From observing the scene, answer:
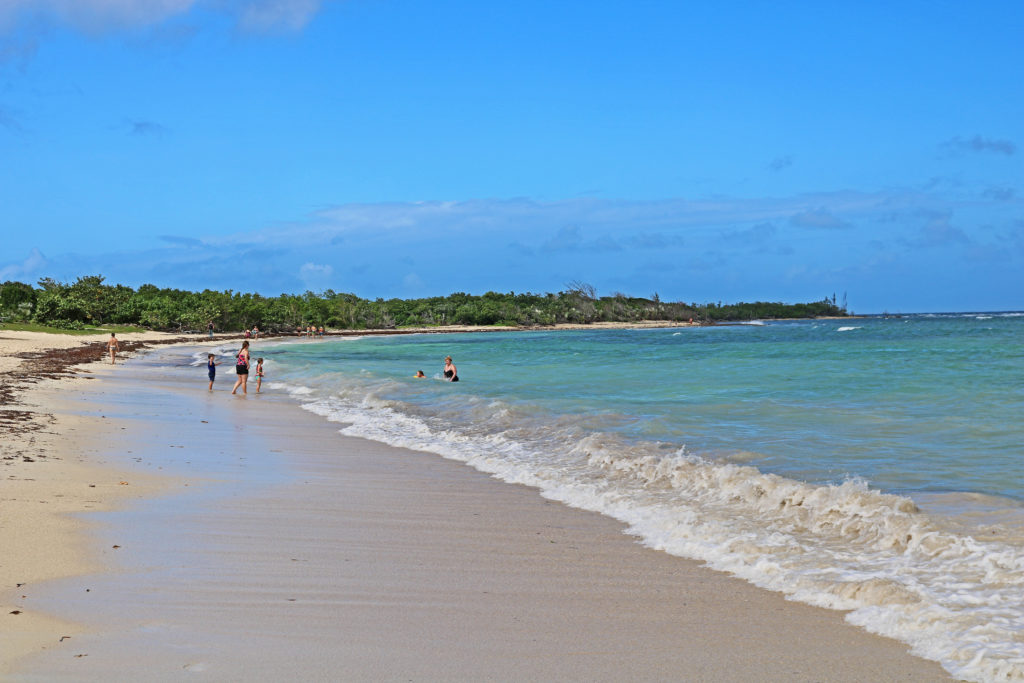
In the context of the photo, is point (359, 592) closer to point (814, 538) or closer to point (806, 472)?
point (814, 538)

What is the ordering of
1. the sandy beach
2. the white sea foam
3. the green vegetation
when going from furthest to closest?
1. the green vegetation
2. the white sea foam
3. the sandy beach

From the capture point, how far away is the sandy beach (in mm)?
4184

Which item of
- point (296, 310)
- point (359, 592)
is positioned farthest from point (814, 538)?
point (296, 310)

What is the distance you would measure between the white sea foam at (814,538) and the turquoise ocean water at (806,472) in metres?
0.02

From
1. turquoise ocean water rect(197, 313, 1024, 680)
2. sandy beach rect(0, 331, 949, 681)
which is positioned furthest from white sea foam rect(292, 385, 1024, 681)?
sandy beach rect(0, 331, 949, 681)

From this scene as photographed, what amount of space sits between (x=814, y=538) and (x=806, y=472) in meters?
3.18

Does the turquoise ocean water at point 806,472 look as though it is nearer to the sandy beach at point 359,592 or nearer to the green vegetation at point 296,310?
the sandy beach at point 359,592

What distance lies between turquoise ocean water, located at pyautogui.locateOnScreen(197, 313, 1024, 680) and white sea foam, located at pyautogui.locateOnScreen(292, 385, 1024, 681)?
A: 0.06ft

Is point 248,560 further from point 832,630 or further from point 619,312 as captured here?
point 619,312

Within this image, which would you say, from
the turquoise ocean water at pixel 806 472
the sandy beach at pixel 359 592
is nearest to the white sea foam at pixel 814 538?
the turquoise ocean water at pixel 806 472

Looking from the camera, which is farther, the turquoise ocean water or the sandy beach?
the turquoise ocean water

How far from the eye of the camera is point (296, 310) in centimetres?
11594

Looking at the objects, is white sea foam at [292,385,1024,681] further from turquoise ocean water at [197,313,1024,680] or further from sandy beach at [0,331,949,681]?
sandy beach at [0,331,949,681]

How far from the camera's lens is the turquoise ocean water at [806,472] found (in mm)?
5402
